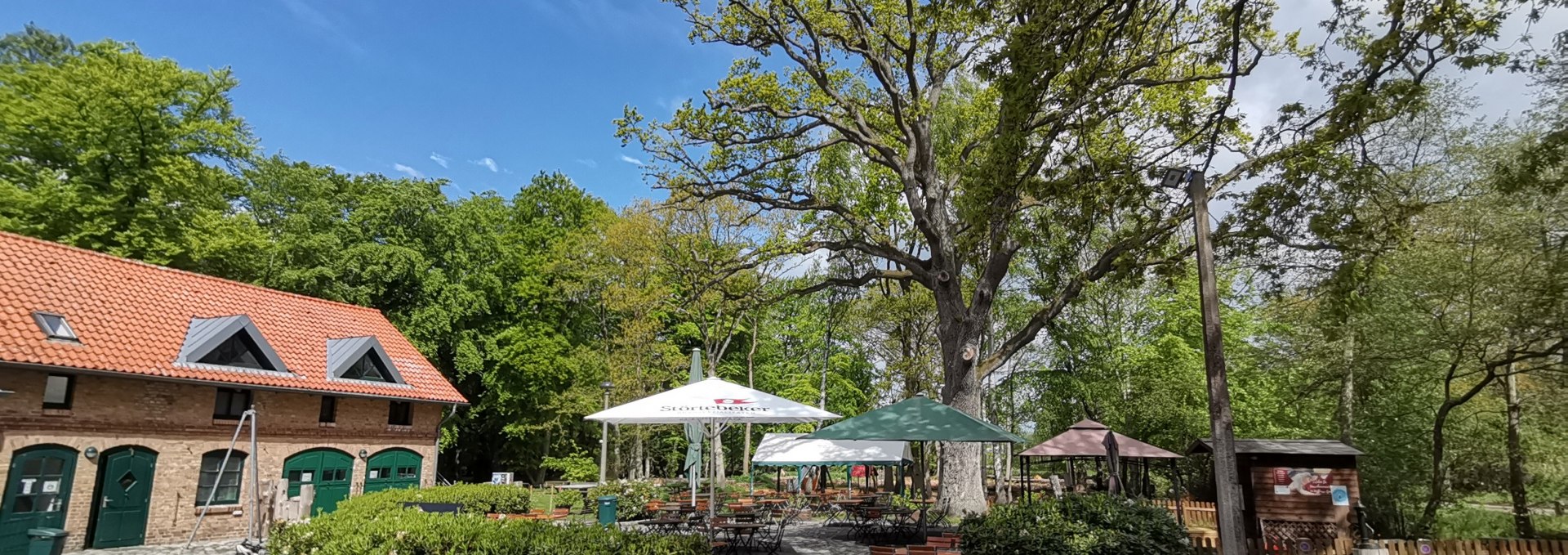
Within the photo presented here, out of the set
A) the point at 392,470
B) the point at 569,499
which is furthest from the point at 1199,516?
the point at 392,470

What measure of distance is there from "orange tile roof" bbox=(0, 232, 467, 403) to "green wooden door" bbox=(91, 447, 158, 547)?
5.82 ft

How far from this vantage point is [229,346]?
16.9 m

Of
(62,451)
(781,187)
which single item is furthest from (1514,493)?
(62,451)

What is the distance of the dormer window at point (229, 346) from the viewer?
16.3 meters

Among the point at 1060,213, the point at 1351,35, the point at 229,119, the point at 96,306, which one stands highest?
A: the point at 229,119

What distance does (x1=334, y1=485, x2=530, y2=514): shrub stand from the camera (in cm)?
1349

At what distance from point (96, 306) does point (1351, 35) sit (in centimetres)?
2217

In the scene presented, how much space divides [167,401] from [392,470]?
607 centimetres

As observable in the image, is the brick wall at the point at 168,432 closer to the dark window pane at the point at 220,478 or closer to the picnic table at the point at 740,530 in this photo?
the dark window pane at the point at 220,478

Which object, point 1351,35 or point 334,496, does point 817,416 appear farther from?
point 334,496

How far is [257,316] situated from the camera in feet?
63.1

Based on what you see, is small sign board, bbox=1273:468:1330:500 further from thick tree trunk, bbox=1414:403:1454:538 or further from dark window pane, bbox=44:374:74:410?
dark window pane, bbox=44:374:74:410

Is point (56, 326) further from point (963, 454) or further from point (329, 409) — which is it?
point (963, 454)

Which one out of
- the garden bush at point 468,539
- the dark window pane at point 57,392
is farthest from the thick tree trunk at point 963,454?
the dark window pane at point 57,392
